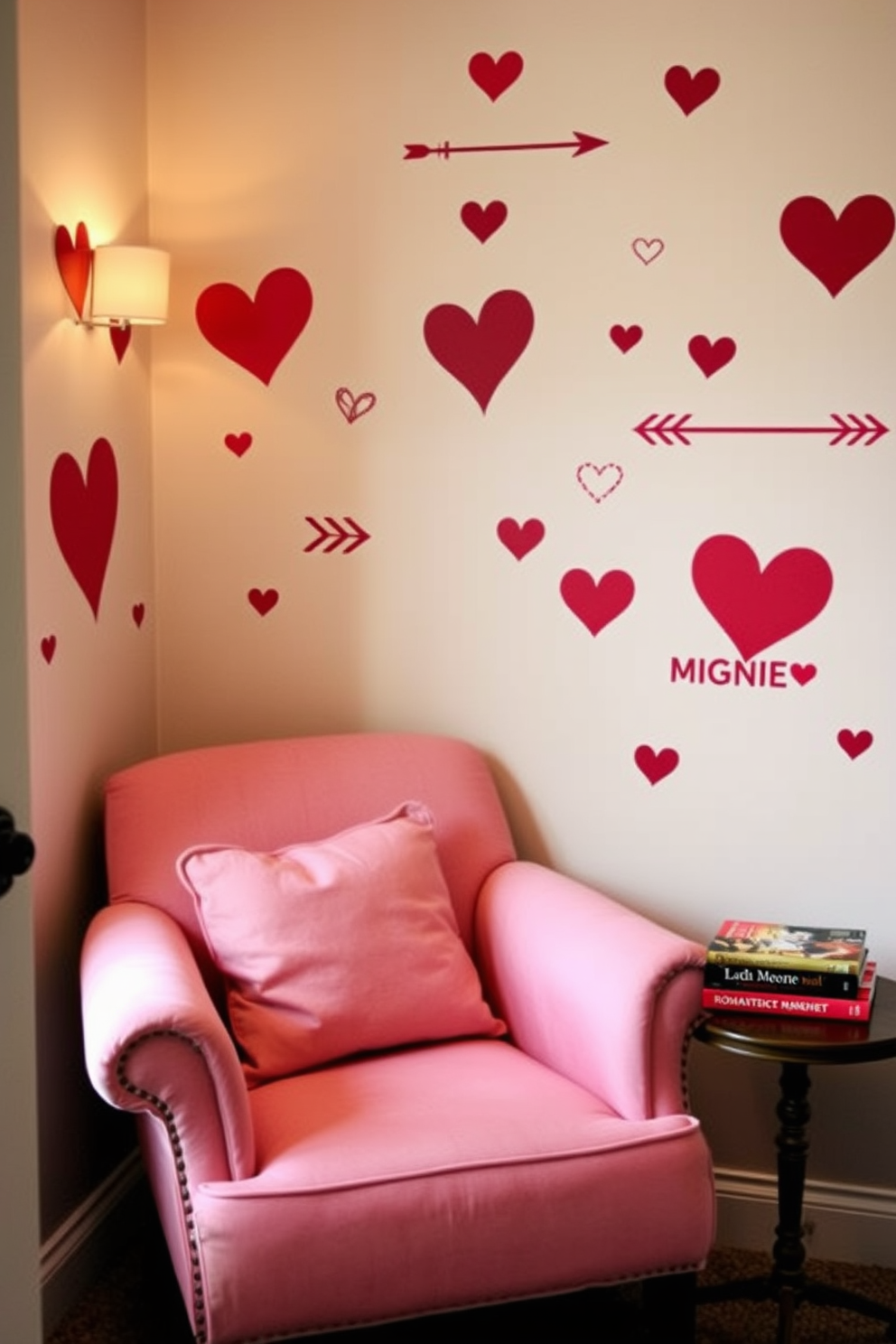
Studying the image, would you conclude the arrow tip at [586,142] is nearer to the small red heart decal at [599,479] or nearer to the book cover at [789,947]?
the small red heart decal at [599,479]

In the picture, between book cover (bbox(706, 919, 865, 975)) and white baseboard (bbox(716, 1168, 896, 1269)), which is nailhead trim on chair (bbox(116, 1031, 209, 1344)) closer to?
book cover (bbox(706, 919, 865, 975))

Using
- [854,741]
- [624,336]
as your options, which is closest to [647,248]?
[624,336]

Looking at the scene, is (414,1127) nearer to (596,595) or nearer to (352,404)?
(596,595)

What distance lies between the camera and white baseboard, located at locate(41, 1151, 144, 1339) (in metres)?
2.59

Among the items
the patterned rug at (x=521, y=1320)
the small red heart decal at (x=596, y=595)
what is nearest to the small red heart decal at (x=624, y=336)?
the small red heart decal at (x=596, y=595)

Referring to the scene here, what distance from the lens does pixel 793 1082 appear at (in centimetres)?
246

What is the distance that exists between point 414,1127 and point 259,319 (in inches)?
59.0

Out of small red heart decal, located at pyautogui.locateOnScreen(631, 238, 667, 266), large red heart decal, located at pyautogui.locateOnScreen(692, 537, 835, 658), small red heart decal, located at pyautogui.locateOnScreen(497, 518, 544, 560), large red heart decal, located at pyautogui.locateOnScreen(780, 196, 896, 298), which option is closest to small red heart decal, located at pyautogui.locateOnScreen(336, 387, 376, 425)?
small red heart decal, located at pyautogui.locateOnScreen(497, 518, 544, 560)

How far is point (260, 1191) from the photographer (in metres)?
2.09

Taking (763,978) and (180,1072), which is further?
(763,978)

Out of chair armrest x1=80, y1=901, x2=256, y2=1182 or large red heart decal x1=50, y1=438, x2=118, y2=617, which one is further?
large red heart decal x1=50, y1=438, x2=118, y2=617

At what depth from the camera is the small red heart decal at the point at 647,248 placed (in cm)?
283

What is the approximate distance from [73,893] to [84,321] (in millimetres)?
945

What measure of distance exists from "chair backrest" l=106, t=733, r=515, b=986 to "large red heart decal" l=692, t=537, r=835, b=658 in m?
0.51
